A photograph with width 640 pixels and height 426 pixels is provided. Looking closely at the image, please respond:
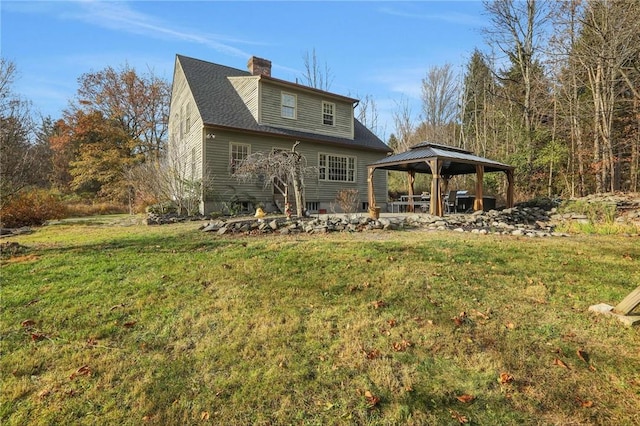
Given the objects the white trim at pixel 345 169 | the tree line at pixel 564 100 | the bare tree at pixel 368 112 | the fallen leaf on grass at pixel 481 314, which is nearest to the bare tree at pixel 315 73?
the bare tree at pixel 368 112

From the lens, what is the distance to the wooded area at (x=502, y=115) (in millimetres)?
12133

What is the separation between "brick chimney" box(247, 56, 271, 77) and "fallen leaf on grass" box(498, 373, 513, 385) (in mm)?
17980

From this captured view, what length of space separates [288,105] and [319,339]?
1416 centimetres

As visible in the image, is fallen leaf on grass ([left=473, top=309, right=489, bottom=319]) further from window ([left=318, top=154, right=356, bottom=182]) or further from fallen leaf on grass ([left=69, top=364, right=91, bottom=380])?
window ([left=318, top=154, right=356, bottom=182])

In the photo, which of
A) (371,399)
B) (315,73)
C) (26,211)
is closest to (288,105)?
(26,211)

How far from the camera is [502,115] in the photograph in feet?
70.2

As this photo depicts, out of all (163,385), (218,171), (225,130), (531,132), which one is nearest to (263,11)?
(225,130)

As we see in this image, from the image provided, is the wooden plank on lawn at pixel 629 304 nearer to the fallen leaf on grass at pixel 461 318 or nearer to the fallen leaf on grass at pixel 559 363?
the fallen leaf on grass at pixel 559 363

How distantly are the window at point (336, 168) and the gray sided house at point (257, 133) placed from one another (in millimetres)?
51

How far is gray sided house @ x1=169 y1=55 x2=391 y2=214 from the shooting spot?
535 inches

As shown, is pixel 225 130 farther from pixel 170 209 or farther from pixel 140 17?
pixel 140 17

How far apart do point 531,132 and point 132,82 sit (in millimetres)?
29122

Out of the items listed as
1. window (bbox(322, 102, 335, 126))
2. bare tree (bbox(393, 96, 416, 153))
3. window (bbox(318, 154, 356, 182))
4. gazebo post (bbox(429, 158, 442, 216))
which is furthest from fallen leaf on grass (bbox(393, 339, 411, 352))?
bare tree (bbox(393, 96, 416, 153))

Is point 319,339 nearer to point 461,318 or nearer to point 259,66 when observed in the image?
point 461,318
